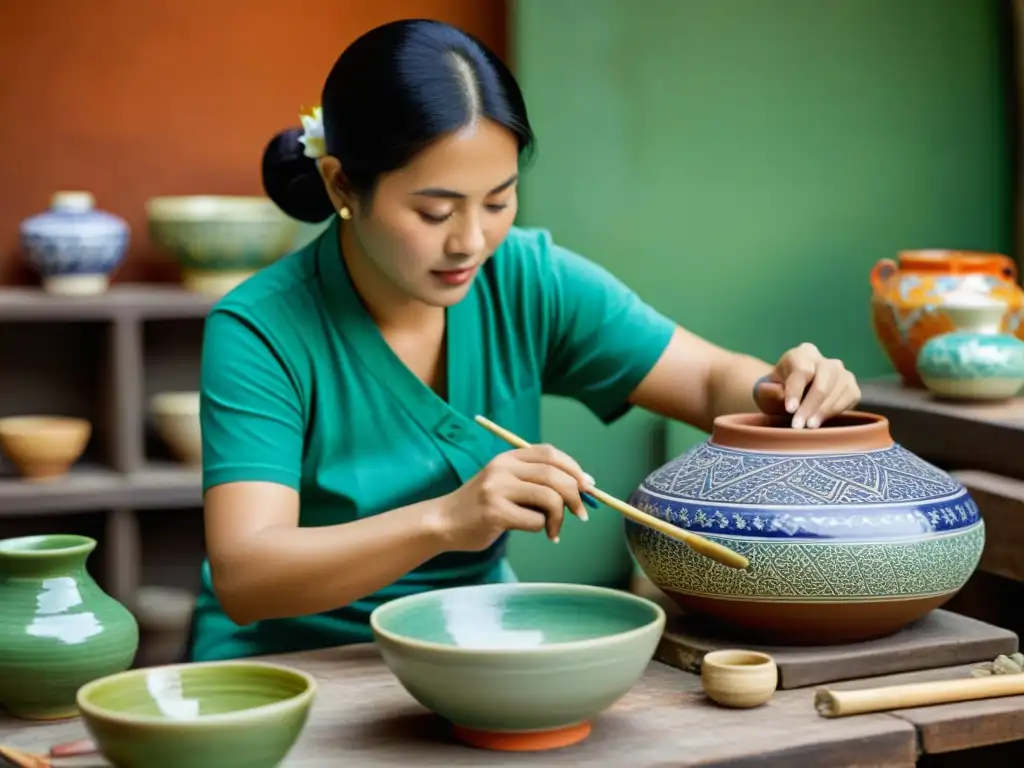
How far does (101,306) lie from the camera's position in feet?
10.5

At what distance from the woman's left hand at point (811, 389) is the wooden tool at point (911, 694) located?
14.6 inches

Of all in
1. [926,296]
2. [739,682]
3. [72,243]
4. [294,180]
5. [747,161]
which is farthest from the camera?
[747,161]

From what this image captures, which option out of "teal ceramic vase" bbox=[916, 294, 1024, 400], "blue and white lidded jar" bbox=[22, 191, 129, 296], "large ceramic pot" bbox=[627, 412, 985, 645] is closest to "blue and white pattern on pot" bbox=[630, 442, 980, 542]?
"large ceramic pot" bbox=[627, 412, 985, 645]

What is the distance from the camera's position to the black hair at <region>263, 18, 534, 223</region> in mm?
1653

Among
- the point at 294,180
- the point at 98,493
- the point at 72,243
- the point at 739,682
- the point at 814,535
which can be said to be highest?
the point at 294,180

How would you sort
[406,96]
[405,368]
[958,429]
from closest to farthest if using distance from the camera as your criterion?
[406,96] → [405,368] → [958,429]

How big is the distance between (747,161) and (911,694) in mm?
2430

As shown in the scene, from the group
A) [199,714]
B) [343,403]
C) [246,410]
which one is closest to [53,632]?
[199,714]

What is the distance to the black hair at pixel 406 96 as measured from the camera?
1.65m

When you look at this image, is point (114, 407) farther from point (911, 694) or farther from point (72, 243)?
point (911, 694)

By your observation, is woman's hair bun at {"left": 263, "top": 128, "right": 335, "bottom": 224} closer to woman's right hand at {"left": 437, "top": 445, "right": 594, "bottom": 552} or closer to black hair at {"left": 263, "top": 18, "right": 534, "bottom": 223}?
black hair at {"left": 263, "top": 18, "right": 534, "bottom": 223}

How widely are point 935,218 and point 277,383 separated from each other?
252cm

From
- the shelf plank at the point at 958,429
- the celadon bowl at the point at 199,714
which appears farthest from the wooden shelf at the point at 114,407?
the celadon bowl at the point at 199,714

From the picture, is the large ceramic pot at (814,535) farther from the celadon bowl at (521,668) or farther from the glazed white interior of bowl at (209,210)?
the glazed white interior of bowl at (209,210)
